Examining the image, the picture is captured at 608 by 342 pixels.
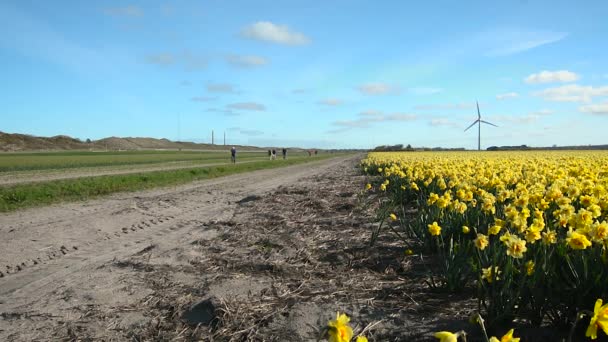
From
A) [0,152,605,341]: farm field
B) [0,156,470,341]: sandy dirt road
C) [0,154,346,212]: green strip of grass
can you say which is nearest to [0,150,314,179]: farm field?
[0,154,346,212]: green strip of grass

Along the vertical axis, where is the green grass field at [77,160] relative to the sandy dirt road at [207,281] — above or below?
above

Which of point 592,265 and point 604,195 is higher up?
point 604,195

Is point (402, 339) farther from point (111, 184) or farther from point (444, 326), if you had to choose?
point (111, 184)

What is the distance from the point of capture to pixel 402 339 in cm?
363

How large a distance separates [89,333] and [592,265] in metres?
4.28

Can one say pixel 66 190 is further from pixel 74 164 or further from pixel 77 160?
pixel 77 160

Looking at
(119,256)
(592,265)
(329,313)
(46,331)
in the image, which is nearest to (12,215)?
(119,256)

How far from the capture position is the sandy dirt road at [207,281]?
410 cm

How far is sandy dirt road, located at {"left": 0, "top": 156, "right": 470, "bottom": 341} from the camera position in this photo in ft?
13.5

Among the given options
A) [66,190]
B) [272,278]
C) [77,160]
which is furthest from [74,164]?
[272,278]

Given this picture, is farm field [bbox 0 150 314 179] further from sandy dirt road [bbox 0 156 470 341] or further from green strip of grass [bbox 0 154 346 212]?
sandy dirt road [bbox 0 156 470 341]

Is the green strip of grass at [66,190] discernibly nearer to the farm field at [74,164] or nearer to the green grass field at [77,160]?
the farm field at [74,164]

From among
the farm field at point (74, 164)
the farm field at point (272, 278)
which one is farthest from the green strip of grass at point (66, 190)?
the farm field at point (74, 164)

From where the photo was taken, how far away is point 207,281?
17.9ft
